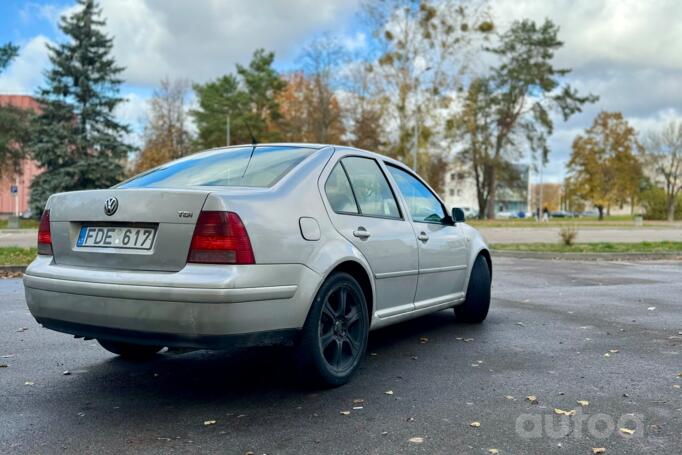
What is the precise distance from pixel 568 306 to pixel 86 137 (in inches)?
1365

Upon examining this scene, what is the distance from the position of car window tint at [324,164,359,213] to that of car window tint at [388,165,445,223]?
86cm

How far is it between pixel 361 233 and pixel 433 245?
1.20 m

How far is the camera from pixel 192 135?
51.1 metres

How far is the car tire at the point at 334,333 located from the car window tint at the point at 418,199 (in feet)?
4.06

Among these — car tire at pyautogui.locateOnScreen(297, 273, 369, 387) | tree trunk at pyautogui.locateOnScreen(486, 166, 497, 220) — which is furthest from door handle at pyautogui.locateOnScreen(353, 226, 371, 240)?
tree trunk at pyautogui.locateOnScreen(486, 166, 497, 220)

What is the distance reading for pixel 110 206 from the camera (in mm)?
3689

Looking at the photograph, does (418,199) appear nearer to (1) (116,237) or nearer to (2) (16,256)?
(1) (116,237)

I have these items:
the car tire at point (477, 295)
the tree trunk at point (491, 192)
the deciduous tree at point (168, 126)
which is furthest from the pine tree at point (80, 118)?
the car tire at point (477, 295)

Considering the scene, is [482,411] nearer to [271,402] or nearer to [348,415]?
[348,415]

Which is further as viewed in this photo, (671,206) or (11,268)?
(671,206)

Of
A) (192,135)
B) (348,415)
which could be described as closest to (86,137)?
(192,135)

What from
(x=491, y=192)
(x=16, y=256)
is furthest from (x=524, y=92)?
(x=16, y=256)

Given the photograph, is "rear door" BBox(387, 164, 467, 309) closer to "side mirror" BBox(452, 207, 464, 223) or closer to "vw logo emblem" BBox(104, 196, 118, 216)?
"side mirror" BBox(452, 207, 464, 223)

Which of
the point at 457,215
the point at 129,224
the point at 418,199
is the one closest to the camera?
the point at 129,224
